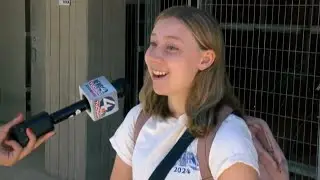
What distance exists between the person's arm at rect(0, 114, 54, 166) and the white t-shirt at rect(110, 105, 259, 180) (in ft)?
1.07

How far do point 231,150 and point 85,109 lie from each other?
0.58 meters

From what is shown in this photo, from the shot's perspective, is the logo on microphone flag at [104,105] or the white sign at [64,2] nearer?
the logo on microphone flag at [104,105]

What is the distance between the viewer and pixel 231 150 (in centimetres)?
174

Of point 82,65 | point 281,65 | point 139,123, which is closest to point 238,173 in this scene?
point 139,123

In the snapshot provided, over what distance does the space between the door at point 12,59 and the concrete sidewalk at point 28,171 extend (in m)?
1.61

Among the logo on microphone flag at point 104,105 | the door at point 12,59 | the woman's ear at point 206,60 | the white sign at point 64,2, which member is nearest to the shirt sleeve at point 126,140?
the logo on microphone flag at point 104,105

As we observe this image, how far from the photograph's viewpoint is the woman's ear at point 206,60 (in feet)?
6.44

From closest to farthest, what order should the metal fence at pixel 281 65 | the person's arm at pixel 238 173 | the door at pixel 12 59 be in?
1. the person's arm at pixel 238 173
2. the metal fence at pixel 281 65
3. the door at pixel 12 59

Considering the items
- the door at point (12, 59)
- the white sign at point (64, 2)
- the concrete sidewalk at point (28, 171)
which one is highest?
the white sign at point (64, 2)

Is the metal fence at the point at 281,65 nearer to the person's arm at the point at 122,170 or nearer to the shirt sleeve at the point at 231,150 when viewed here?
the person's arm at the point at 122,170

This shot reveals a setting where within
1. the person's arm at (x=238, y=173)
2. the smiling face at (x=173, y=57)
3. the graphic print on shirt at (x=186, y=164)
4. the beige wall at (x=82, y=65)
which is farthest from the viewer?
the beige wall at (x=82, y=65)

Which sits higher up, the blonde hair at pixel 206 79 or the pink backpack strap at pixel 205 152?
the blonde hair at pixel 206 79

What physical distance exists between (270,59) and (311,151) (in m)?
0.87

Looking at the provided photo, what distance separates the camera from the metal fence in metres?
4.41
